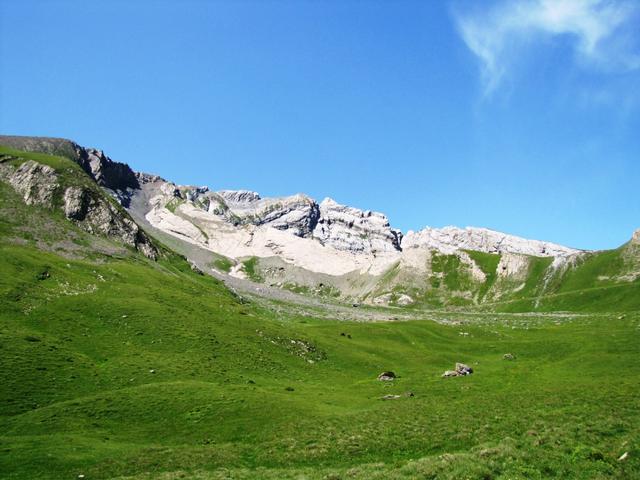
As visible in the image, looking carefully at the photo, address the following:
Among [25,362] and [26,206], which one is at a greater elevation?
[26,206]

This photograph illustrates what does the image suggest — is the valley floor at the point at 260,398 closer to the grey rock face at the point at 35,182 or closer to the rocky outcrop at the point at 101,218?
the rocky outcrop at the point at 101,218

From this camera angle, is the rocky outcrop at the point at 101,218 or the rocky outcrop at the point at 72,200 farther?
the rocky outcrop at the point at 101,218

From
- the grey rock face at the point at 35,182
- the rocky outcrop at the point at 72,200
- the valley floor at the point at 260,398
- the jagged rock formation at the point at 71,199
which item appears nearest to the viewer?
the valley floor at the point at 260,398

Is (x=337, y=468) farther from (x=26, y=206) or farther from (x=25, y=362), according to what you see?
(x=26, y=206)

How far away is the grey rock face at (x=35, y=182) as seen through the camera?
434 ft

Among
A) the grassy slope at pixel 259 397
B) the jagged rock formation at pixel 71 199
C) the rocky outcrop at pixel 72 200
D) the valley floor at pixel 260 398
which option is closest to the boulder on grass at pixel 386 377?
the valley floor at pixel 260 398

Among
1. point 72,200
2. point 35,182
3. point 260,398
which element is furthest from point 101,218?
point 260,398

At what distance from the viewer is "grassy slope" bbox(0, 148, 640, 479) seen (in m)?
28.8

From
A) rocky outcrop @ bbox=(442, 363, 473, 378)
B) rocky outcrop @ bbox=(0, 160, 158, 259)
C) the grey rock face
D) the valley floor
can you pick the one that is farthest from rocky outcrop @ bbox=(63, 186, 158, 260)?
rocky outcrop @ bbox=(442, 363, 473, 378)

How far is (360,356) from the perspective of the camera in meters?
78.8

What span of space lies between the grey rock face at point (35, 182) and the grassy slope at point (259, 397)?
55.4 m

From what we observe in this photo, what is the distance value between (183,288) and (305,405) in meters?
67.2

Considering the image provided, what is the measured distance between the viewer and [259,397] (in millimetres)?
46562

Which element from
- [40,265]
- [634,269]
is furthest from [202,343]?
[634,269]
